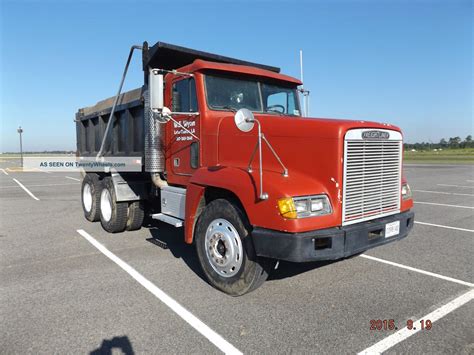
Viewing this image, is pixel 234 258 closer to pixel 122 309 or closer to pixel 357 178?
pixel 122 309

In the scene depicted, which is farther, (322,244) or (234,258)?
(234,258)

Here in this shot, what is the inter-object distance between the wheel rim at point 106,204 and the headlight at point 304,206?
4541mm

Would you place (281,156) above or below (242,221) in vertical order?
above

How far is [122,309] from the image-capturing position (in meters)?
3.64

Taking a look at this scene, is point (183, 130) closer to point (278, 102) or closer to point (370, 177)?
point (278, 102)

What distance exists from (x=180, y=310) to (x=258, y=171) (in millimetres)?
1651

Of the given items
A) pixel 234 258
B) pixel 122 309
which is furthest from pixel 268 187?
pixel 122 309

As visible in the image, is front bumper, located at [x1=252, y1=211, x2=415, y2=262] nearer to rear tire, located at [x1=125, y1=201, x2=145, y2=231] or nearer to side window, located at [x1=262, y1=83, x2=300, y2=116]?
side window, located at [x1=262, y1=83, x2=300, y2=116]

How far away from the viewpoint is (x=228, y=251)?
3.95 m

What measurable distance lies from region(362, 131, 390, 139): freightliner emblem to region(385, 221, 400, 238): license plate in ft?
3.22

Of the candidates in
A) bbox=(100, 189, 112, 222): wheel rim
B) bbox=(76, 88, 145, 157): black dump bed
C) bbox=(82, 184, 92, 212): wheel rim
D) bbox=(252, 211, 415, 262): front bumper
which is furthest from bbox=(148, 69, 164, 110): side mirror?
bbox=(82, 184, 92, 212): wheel rim

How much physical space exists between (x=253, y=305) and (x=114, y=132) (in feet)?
16.9

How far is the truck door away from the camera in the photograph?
4887mm

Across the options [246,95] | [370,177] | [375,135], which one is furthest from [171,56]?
Answer: [370,177]
